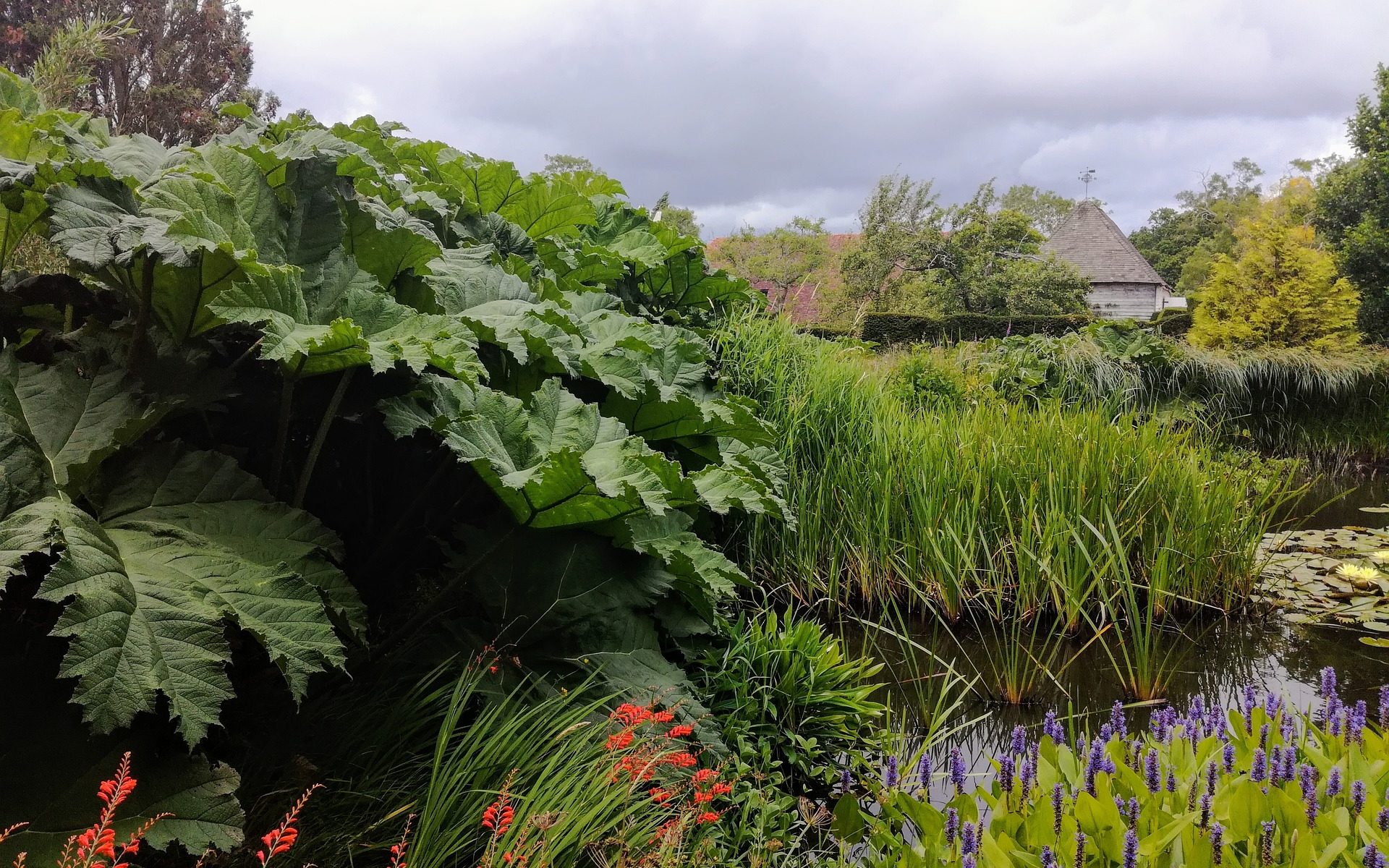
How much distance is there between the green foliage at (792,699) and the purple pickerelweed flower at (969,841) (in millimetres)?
671

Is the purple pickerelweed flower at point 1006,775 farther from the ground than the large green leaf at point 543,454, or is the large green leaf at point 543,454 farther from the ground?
the large green leaf at point 543,454

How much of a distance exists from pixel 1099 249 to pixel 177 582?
40820 millimetres

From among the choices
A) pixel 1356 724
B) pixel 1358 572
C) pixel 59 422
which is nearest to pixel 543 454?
pixel 59 422

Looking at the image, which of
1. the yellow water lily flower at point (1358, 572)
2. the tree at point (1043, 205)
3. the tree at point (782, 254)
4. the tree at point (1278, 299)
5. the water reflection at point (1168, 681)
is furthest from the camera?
the tree at point (1043, 205)

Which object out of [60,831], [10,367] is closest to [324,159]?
[10,367]

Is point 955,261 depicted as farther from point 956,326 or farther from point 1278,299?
point 1278,299

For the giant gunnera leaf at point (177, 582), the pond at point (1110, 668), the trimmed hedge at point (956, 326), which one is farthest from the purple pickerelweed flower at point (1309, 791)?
the trimmed hedge at point (956, 326)

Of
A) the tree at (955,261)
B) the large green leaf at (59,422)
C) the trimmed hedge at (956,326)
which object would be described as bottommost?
the large green leaf at (59,422)

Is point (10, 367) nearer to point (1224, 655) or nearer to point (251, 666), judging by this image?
point (251, 666)

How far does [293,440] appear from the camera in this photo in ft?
6.48

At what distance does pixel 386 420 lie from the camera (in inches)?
60.7

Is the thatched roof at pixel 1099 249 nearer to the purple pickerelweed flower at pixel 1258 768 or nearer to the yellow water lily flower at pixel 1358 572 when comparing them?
the yellow water lily flower at pixel 1358 572

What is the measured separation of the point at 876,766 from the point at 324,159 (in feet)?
6.82

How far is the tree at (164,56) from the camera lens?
14.5 meters
